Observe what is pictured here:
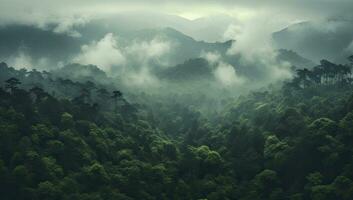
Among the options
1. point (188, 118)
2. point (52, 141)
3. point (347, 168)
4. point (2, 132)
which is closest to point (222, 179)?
point (347, 168)

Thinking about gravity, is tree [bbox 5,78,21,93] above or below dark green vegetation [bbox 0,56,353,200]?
Result: above

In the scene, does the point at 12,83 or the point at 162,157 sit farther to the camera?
the point at 12,83

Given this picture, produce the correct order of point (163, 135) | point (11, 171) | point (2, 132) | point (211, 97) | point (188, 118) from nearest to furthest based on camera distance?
point (11, 171), point (2, 132), point (163, 135), point (188, 118), point (211, 97)

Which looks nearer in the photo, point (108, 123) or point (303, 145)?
point (303, 145)

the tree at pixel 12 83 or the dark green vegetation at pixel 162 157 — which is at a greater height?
the tree at pixel 12 83

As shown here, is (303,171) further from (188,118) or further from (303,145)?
(188,118)

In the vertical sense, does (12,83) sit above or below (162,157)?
above

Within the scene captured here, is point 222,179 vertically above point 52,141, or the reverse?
point 52,141

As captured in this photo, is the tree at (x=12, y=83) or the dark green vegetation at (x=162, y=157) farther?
the tree at (x=12, y=83)
